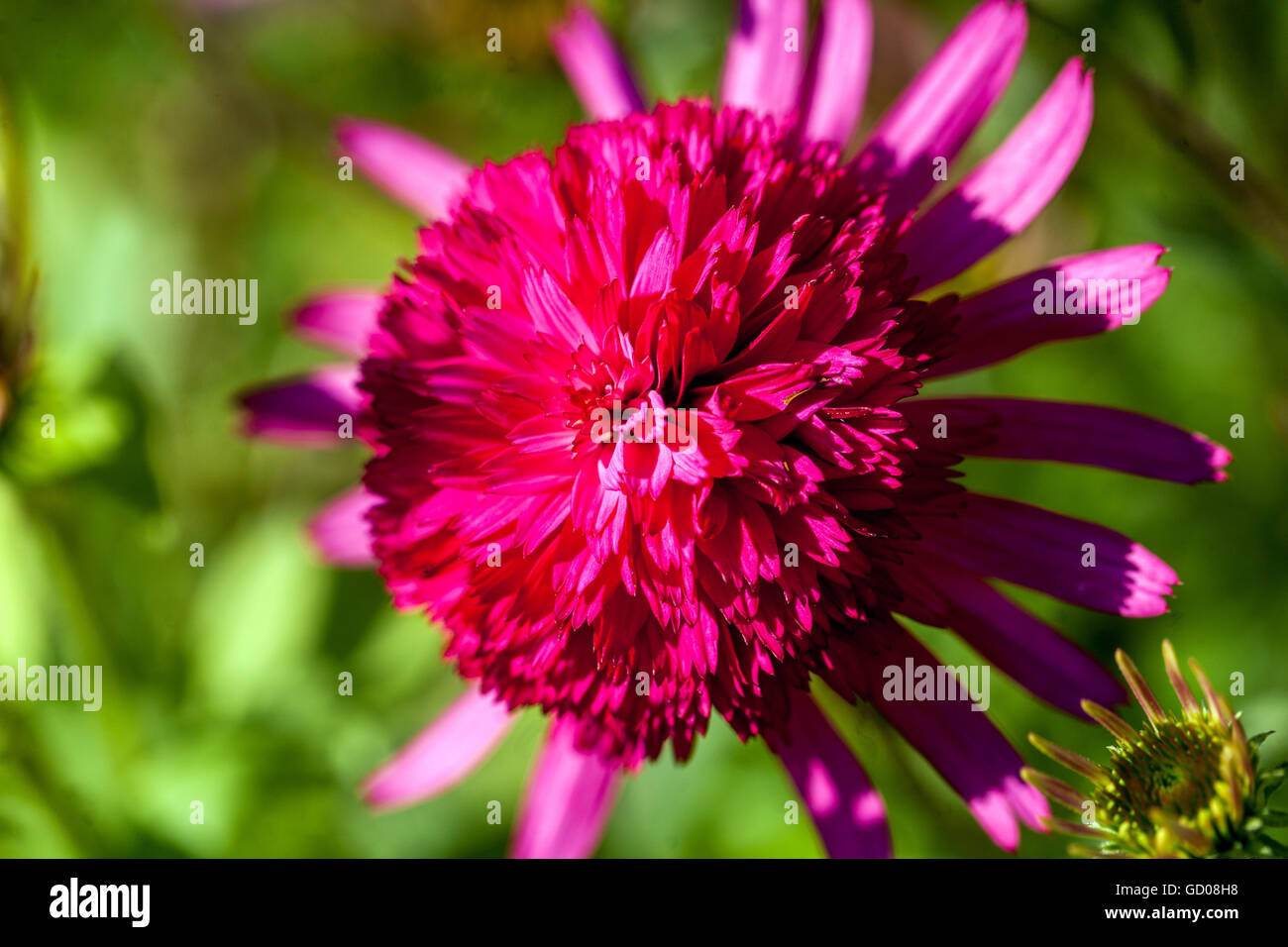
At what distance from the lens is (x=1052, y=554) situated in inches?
34.8

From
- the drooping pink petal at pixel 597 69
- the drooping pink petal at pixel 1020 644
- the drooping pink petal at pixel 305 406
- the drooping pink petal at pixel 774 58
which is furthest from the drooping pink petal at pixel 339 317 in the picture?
the drooping pink petal at pixel 1020 644

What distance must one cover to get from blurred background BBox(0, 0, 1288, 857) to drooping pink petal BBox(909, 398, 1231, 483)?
276 millimetres

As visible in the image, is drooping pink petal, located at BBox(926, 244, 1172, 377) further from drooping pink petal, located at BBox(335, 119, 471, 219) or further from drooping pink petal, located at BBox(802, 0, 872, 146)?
drooping pink petal, located at BBox(335, 119, 471, 219)

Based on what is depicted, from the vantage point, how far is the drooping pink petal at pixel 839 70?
1.00 meters

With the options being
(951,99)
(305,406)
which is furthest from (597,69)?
(305,406)

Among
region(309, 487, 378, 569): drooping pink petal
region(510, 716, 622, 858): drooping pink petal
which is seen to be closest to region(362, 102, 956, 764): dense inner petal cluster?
region(510, 716, 622, 858): drooping pink petal

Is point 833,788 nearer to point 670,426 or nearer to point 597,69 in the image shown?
point 670,426

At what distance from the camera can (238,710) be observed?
142 centimetres

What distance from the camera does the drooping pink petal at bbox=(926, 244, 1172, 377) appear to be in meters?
0.85

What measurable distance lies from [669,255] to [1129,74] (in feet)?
2.03

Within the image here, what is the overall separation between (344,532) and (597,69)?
0.61m

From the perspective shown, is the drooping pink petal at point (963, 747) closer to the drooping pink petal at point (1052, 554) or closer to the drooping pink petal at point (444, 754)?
the drooping pink petal at point (1052, 554)

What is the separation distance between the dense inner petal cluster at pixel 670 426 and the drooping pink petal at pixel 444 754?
25cm
